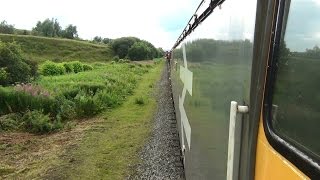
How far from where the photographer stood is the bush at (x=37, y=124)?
12.4 metres

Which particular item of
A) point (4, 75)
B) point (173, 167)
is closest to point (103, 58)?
point (4, 75)

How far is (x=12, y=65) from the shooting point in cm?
2133

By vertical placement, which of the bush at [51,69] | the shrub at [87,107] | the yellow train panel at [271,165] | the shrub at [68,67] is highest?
the yellow train panel at [271,165]

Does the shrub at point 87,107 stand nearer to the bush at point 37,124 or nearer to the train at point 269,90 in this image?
the bush at point 37,124

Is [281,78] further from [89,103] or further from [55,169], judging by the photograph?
[89,103]

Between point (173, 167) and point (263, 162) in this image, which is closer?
point (263, 162)

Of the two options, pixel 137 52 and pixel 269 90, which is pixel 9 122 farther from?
pixel 137 52

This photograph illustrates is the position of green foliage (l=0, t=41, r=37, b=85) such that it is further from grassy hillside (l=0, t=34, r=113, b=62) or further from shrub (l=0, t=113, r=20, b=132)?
grassy hillside (l=0, t=34, r=113, b=62)

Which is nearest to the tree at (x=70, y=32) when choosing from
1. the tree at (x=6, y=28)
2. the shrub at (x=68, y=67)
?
the tree at (x=6, y=28)

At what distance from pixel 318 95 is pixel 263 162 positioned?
0.51 m

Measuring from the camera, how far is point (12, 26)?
11069 centimetres

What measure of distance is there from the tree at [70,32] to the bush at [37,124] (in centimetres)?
12048

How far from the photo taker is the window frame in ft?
4.57

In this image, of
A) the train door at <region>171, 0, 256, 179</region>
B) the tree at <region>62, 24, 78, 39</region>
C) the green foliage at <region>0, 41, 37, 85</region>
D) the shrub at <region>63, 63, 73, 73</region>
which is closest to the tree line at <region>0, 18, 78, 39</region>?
the tree at <region>62, 24, 78, 39</region>
